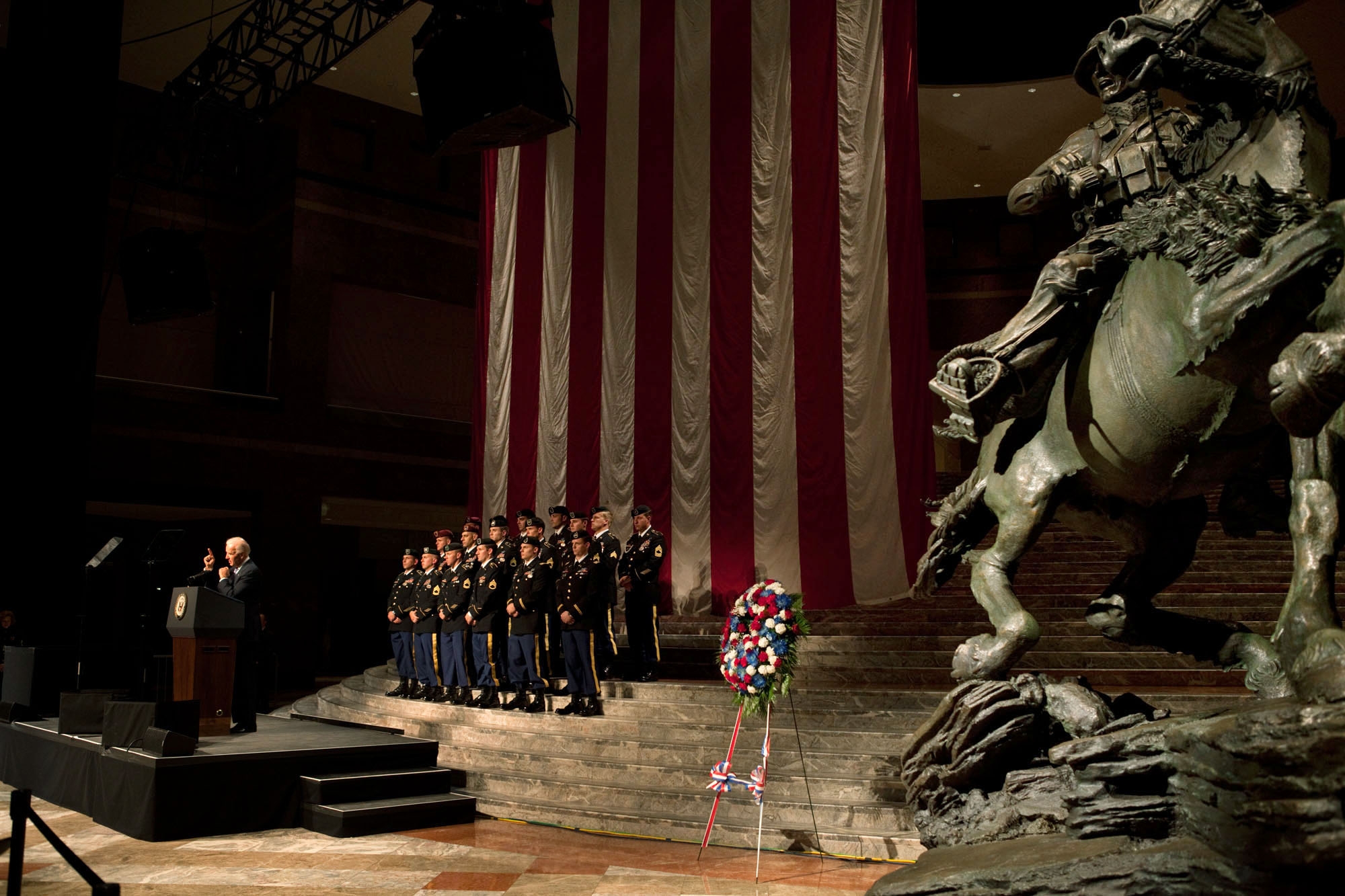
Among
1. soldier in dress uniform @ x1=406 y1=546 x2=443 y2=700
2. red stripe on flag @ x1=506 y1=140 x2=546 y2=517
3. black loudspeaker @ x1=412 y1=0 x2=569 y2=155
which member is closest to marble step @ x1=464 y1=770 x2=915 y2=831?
soldier in dress uniform @ x1=406 y1=546 x2=443 y2=700

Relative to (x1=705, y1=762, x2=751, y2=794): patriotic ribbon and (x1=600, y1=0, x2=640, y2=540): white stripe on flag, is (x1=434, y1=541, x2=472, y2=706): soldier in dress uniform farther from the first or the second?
(x1=705, y1=762, x2=751, y2=794): patriotic ribbon

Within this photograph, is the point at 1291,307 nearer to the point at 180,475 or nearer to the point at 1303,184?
the point at 1303,184

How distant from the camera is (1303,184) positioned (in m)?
3.00

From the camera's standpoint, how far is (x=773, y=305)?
8.76 metres

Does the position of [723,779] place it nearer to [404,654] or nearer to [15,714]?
[404,654]

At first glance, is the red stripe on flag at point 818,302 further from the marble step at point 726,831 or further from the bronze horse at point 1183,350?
the bronze horse at point 1183,350

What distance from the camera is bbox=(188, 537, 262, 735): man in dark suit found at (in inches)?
291

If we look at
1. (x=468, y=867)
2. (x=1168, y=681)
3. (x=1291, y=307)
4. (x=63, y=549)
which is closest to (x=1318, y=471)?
(x=1291, y=307)

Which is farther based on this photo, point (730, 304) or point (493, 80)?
point (730, 304)

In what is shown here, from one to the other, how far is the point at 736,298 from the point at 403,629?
14.0 ft

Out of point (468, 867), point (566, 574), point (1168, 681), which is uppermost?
point (566, 574)

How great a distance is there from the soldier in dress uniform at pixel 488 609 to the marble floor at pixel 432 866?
8.59 ft

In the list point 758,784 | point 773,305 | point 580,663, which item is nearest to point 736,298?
point 773,305

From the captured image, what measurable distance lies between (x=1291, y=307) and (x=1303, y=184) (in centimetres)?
50
